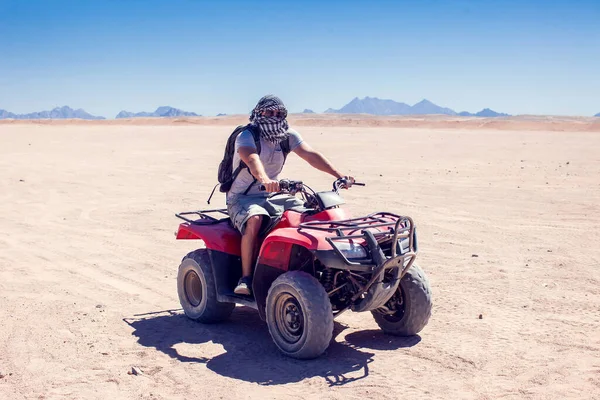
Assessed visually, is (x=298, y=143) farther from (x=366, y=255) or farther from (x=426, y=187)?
(x=426, y=187)

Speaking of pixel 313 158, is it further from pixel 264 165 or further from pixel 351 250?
pixel 351 250

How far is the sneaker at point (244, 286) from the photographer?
266 inches

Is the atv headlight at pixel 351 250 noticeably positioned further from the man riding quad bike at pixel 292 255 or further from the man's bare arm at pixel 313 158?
the man's bare arm at pixel 313 158

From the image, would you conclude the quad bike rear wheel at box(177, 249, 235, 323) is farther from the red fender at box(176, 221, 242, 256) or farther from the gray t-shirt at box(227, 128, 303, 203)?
the gray t-shirt at box(227, 128, 303, 203)

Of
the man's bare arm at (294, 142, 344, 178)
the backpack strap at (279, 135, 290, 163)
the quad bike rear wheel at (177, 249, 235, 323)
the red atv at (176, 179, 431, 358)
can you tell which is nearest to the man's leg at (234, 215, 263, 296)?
the red atv at (176, 179, 431, 358)

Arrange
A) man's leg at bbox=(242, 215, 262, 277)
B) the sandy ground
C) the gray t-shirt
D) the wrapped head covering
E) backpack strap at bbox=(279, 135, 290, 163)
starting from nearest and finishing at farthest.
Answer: the sandy ground → man's leg at bbox=(242, 215, 262, 277) → the wrapped head covering → the gray t-shirt → backpack strap at bbox=(279, 135, 290, 163)

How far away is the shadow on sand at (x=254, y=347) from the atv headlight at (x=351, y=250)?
3.08 ft

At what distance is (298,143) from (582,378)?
3289 mm

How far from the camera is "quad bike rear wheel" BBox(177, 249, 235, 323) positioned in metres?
7.32

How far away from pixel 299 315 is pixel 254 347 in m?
0.69

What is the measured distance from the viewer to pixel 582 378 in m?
5.79

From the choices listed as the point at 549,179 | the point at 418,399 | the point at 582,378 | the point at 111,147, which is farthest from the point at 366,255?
the point at 111,147

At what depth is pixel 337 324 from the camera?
744cm

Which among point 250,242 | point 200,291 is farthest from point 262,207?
point 200,291
